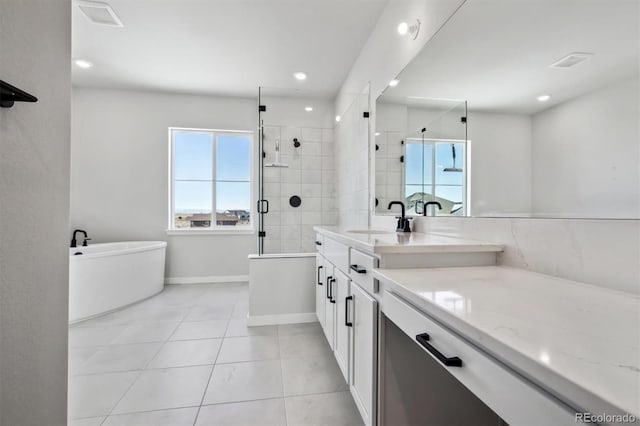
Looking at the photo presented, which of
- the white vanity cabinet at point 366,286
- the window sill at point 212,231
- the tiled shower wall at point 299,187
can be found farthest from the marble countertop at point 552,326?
the window sill at point 212,231

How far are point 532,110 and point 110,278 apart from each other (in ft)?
12.3

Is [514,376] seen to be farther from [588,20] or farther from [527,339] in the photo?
[588,20]

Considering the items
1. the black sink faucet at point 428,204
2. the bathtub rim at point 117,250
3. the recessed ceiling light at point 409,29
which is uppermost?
the recessed ceiling light at point 409,29

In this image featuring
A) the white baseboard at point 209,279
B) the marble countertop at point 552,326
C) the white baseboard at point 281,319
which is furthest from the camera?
the white baseboard at point 209,279

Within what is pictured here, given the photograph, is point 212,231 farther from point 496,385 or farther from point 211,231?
point 496,385

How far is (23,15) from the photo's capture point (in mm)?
818

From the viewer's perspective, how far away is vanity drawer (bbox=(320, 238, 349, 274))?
161 cm

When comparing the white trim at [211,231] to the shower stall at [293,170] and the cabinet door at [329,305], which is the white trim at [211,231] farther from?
the cabinet door at [329,305]

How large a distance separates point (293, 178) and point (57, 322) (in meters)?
2.52

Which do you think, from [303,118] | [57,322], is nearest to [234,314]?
[57,322]

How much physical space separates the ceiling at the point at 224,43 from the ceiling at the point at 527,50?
1189mm

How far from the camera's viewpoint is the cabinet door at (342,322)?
5.06ft

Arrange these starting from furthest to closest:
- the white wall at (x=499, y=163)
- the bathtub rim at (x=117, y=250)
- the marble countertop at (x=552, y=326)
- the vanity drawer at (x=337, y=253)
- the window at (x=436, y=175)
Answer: the bathtub rim at (x=117, y=250)
the vanity drawer at (x=337, y=253)
the window at (x=436, y=175)
the white wall at (x=499, y=163)
the marble countertop at (x=552, y=326)

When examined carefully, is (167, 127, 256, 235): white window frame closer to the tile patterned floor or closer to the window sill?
the window sill
